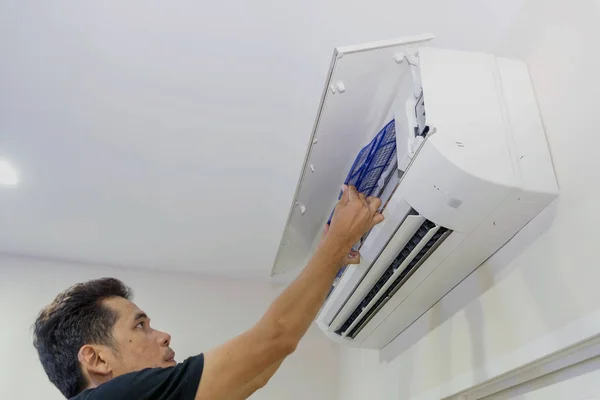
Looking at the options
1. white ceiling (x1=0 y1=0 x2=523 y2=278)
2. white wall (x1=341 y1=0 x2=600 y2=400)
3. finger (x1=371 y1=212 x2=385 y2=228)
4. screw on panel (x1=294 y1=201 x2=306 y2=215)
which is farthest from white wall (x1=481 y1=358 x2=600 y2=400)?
white ceiling (x1=0 y1=0 x2=523 y2=278)

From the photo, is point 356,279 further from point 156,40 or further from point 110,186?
point 110,186

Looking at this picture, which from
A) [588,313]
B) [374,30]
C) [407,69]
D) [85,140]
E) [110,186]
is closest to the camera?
[588,313]

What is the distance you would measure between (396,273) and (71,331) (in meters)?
0.78

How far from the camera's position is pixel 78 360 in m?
1.06

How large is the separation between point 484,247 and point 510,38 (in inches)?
20.1

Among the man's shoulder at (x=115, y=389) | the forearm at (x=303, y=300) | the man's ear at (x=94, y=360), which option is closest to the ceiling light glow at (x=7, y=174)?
the man's ear at (x=94, y=360)

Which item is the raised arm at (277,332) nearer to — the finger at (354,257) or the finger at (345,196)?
the finger at (345,196)

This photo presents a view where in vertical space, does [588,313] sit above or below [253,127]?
below

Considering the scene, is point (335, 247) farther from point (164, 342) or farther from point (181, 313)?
point (181, 313)

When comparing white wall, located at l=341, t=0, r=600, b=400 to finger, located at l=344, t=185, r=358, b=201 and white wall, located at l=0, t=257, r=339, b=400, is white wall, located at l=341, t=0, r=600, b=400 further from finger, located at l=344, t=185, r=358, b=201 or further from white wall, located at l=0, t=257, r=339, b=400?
white wall, located at l=0, t=257, r=339, b=400

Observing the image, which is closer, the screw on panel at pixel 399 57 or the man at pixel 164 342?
the man at pixel 164 342

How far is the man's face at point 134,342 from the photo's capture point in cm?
107

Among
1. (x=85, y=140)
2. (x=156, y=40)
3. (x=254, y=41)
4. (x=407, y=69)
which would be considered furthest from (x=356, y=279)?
(x=85, y=140)

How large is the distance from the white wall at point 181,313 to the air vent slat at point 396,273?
1020mm
